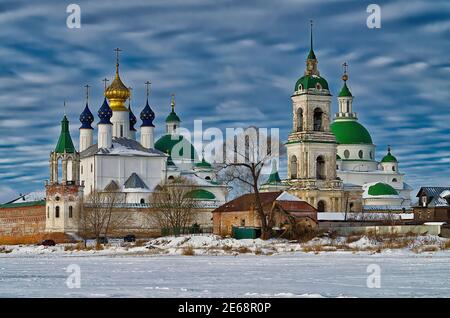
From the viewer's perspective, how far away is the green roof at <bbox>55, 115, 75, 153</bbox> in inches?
2797

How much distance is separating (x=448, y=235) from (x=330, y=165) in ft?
104

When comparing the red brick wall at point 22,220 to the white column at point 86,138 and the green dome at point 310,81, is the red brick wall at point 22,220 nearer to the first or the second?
the white column at point 86,138

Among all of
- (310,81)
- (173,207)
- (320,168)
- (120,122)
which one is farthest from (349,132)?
(173,207)

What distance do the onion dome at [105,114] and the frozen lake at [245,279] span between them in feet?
159

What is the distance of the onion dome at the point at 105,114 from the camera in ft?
251

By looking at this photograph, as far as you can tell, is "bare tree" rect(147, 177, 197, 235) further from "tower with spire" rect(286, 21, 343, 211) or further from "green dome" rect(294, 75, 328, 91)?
"green dome" rect(294, 75, 328, 91)

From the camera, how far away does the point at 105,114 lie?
3027 inches

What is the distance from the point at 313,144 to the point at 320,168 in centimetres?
289

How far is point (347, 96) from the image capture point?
309 feet

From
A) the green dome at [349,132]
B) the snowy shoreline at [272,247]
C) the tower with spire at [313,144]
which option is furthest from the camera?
the green dome at [349,132]

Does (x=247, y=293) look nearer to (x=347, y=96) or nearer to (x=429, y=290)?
(x=429, y=290)

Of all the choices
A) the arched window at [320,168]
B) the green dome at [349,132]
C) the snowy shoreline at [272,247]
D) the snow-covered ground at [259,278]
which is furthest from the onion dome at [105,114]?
the snow-covered ground at [259,278]

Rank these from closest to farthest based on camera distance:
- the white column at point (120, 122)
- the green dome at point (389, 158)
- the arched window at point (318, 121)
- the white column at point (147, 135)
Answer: the arched window at point (318, 121), the white column at point (120, 122), the white column at point (147, 135), the green dome at point (389, 158)
